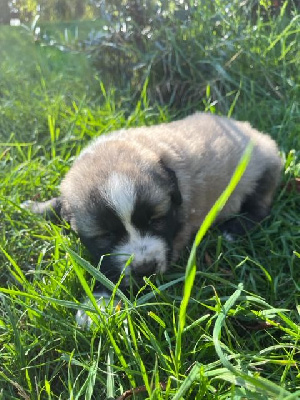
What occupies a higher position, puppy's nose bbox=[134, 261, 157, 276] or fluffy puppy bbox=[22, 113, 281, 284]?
fluffy puppy bbox=[22, 113, 281, 284]

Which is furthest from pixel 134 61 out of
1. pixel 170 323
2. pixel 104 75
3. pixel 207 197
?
pixel 170 323

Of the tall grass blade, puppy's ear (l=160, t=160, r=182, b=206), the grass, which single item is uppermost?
the tall grass blade

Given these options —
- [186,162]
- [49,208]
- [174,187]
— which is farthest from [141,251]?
[49,208]

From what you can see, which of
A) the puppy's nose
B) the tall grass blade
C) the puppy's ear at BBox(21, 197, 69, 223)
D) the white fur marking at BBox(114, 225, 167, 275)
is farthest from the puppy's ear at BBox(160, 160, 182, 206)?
the tall grass blade

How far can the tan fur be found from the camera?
2.57 m

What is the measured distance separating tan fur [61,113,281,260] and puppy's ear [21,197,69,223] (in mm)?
131

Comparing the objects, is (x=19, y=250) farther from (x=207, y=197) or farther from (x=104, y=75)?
(x=104, y=75)

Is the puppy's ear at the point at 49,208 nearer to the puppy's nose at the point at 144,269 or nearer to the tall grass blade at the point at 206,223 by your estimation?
the puppy's nose at the point at 144,269

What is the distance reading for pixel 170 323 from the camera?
2.15m

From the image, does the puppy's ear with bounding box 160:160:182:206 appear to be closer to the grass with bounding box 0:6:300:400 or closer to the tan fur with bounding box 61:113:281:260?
the tan fur with bounding box 61:113:281:260

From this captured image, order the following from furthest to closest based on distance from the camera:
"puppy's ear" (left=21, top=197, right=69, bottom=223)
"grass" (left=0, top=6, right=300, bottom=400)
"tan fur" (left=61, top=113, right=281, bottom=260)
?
"puppy's ear" (left=21, top=197, right=69, bottom=223), "tan fur" (left=61, top=113, right=281, bottom=260), "grass" (left=0, top=6, right=300, bottom=400)

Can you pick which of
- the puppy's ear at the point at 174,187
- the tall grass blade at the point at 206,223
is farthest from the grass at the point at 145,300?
the puppy's ear at the point at 174,187

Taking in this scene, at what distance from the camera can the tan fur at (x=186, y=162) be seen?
2.57 metres

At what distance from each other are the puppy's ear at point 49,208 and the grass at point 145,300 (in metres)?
0.08
